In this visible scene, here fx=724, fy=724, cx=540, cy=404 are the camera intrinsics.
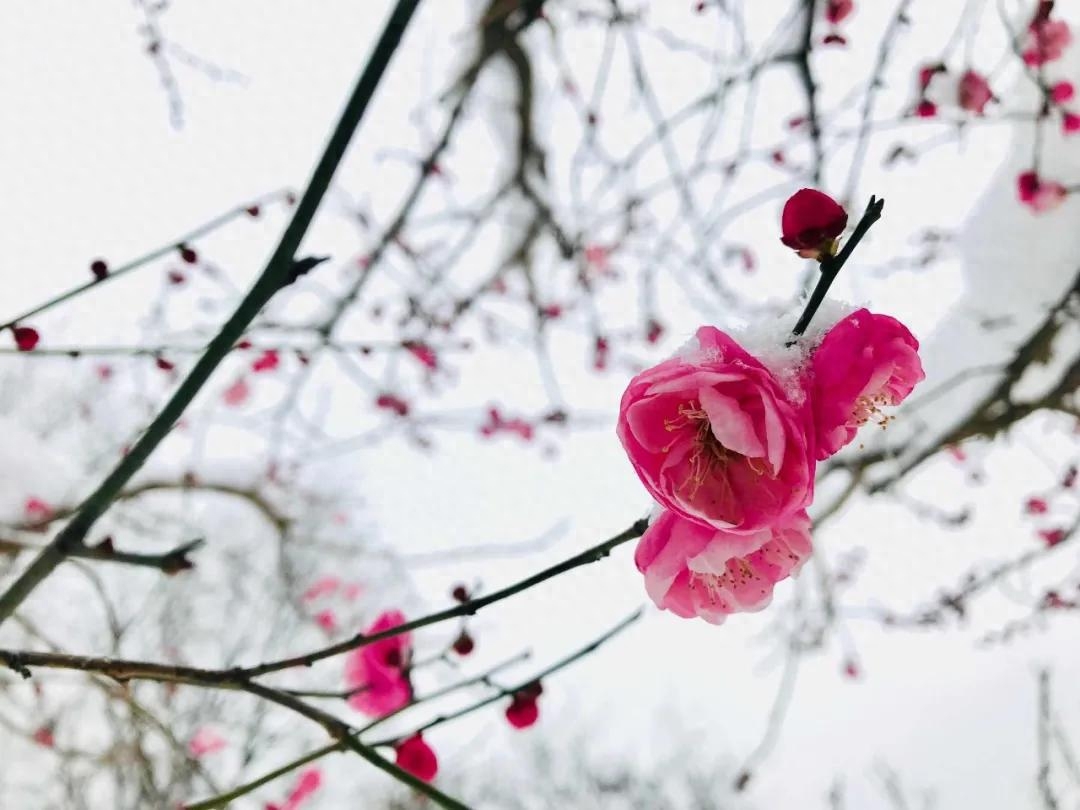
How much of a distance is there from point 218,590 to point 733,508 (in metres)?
5.64

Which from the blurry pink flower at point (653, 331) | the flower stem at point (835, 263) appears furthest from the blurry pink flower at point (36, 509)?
the blurry pink flower at point (653, 331)

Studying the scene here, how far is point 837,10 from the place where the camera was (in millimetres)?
2049

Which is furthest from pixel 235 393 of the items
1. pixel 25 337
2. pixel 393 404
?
pixel 25 337

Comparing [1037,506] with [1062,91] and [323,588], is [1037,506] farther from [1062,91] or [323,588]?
[323,588]

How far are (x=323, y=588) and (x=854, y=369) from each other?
14.9 feet

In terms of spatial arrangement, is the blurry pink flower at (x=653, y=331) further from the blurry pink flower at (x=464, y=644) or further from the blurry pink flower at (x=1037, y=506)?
the blurry pink flower at (x=464, y=644)

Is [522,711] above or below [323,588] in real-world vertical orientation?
below

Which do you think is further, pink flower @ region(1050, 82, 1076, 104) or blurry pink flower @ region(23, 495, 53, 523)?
pink flower @ region(1050, 82, 1076, 104)

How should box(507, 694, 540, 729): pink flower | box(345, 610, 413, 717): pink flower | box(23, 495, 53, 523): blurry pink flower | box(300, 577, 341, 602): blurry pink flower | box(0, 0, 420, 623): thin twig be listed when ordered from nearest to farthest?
box(0, 0, 420, 623): thin twig, box(507, 694, 540, 729): pink flower, box(345, 610, 413, 717): pink flower, box(23, 495, 53, 523): blurry pink flower, box(300, 577, 341, 602): blurry pink flower

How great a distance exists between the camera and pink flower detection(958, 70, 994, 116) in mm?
1893

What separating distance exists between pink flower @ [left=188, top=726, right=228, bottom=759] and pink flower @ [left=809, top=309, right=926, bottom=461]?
3.65 m

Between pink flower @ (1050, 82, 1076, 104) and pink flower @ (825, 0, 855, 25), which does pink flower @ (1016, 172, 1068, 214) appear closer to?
pink flower @ (1050, 82, 1076, 104)

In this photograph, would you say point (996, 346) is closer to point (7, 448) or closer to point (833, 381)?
point (833, 381)

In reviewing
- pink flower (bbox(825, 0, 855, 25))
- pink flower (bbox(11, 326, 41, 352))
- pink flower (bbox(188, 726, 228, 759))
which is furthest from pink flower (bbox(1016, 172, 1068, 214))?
pink flower (bbox(188, 726, 228, 759))
